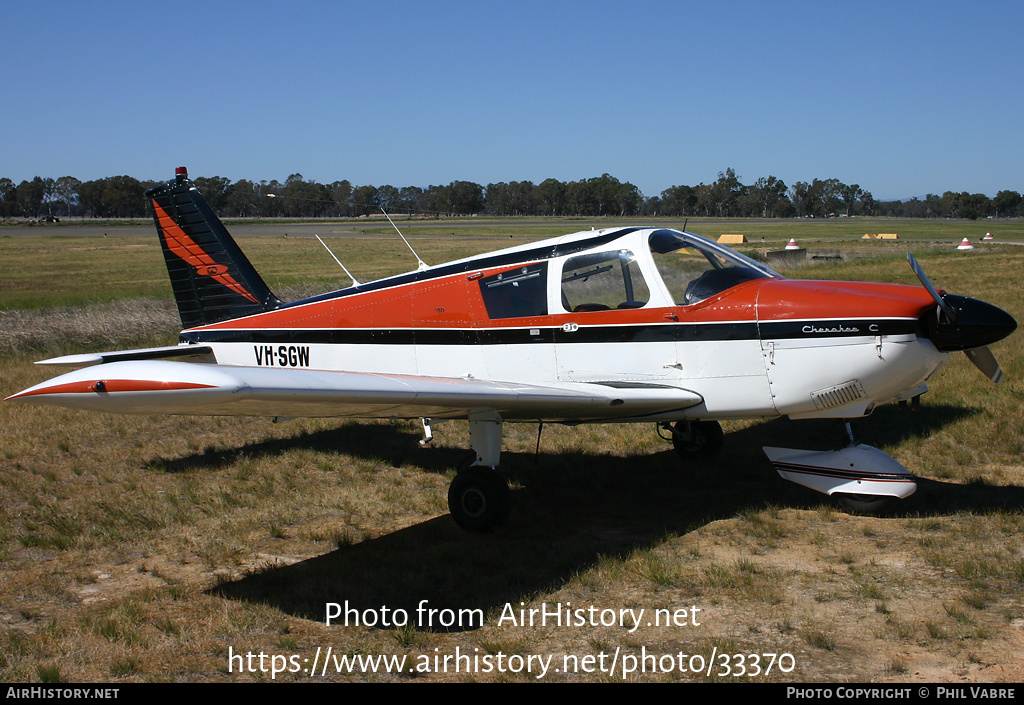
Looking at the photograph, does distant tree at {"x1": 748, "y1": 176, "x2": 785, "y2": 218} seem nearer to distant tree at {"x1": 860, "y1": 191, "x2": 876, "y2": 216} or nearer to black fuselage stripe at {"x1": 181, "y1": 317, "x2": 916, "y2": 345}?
distant tree at {"x1": 860, "y1": 191, "x2": 876, "y2": 216}

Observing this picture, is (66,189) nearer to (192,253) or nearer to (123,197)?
(123,197)

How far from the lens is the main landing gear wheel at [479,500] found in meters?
5.94

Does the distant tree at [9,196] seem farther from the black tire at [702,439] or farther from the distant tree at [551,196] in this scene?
the black tire at [702,439]

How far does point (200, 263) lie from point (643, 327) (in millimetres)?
5206

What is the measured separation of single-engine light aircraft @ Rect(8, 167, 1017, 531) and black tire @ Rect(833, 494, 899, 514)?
0.8 inches

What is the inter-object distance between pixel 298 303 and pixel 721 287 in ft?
13.7

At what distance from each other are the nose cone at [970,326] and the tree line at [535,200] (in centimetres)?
8716

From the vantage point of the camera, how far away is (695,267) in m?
6.17

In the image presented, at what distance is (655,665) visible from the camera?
404cm

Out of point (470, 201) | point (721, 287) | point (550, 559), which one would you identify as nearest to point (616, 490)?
point (550, 559)

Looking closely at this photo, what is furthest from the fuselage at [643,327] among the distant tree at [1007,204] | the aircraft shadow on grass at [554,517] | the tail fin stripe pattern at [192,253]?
the distant tree at [1007,204]

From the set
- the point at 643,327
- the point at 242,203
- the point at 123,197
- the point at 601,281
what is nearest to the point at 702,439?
the point at 643,327

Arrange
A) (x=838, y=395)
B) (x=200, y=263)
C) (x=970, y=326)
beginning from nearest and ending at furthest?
(x=970, y=326)
(x=838, y=395)
(x=200, y=263)
